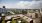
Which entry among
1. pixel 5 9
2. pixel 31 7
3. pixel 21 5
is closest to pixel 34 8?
pixel 31 7

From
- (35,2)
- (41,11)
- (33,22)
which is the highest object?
(35,2)

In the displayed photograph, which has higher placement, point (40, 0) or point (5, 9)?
point (40, 0)

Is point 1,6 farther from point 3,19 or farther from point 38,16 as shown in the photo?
point 38,16

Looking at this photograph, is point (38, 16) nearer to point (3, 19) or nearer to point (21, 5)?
point (21, 5)

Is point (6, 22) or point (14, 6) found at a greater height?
point (14, 6)

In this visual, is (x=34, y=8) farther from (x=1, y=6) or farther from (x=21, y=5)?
(x=1, y=6)

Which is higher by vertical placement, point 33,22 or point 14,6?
point 14,6

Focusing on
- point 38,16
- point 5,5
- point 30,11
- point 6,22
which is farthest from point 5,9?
point 38,16

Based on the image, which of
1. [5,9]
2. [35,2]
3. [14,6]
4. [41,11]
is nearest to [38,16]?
[41,11]
